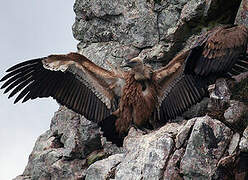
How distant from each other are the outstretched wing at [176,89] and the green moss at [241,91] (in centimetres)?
92

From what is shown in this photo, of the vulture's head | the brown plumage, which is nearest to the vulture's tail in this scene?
the brown plumage

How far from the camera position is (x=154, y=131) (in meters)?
11.8

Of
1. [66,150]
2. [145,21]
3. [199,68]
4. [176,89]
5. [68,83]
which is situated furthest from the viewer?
[145,21]

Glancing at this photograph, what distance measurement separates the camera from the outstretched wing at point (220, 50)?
1136 cm

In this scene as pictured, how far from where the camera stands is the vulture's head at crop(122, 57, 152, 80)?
42.6 feet

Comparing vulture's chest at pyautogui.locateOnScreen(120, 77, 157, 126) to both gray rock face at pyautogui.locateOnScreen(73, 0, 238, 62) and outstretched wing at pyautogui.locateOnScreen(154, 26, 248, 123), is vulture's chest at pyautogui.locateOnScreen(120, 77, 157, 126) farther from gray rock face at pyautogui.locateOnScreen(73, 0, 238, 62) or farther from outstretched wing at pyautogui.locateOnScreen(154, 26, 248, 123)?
gray rock face at pyautogui.locateOnScreen(73, 0, 238, 62)

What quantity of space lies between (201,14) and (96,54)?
8.80ft

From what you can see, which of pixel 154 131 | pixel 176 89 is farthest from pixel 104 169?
pixel 176 89

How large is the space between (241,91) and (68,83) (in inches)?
164

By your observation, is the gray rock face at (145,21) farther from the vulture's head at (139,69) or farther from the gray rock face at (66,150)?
the gray rock face at (66,150)

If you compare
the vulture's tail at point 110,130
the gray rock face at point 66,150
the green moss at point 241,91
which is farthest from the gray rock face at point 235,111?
the gray rock face at point 66,150

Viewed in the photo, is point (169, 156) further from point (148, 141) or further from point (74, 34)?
point (74, 34)

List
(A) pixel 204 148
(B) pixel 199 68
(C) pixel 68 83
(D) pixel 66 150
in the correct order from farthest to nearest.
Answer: (C) pixel 68 83, (D) pixel 66 150, (B) pixel 199 68, (A) pixel 204 148

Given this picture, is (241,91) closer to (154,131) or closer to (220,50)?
(220,50)
